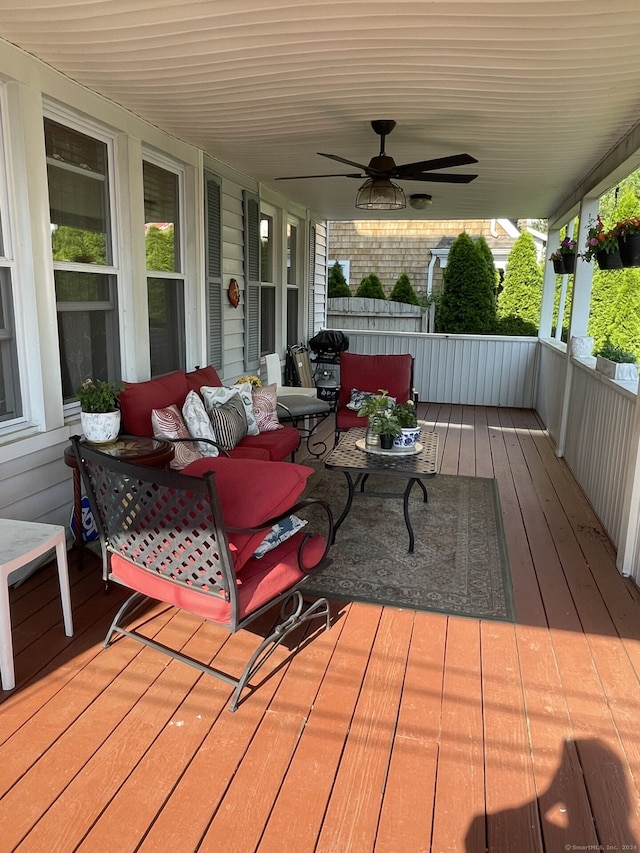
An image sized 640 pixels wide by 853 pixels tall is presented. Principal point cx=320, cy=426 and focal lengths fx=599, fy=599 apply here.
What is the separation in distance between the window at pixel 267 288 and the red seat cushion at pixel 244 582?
4391mm

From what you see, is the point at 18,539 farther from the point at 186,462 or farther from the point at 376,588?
the point at 376,588

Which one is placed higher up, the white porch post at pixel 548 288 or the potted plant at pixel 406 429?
the white porch post at pixel 548 288

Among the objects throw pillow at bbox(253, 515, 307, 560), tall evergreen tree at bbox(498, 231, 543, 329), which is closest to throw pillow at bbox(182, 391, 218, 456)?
throw pillow at bbox(253, 515, 307, 560)

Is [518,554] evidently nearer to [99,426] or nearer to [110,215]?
[99,426]

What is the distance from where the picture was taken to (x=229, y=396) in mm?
4148

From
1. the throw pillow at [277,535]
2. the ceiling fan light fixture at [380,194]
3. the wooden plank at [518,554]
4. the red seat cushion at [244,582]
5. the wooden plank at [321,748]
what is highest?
the ceiling fan light fixture at [380,194]

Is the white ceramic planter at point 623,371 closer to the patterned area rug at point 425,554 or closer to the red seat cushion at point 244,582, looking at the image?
the patterned area rug at point 425,554

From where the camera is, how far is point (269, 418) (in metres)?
4.47

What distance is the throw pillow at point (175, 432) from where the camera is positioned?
133 inches

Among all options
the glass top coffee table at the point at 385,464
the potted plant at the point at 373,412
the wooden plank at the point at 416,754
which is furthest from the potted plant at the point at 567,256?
the wooden plank at the point at 416,754

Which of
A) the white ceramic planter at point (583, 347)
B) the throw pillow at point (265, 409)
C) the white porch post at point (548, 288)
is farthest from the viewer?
the white porch post at point (548, 288)

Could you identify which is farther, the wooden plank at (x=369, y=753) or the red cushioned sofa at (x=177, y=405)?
the red cushioned sofa at (x=177, y=405)

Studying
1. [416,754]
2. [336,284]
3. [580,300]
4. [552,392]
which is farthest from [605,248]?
[336,284]

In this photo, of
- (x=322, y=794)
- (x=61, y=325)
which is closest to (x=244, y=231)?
(x=61, y=325)
